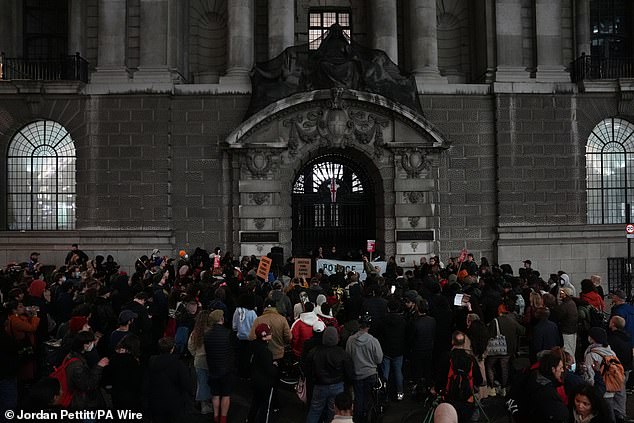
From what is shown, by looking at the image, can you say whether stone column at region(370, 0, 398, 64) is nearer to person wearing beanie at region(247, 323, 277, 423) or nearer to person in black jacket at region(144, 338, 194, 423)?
person wearing beanie at region(247, 323, 277, 423)

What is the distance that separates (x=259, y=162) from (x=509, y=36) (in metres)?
12.5

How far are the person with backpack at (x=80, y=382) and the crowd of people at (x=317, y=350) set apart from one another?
19 mm

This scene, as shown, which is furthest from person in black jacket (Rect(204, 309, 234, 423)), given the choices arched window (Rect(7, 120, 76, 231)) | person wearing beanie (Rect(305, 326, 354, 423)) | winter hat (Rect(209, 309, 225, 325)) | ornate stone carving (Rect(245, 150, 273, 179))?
arched window (Rect(7, 120, 76, 231))

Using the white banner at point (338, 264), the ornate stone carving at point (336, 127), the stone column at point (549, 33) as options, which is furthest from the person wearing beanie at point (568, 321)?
the stone column at point (549, 33)

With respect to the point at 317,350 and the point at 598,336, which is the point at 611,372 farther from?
the point at 317,350

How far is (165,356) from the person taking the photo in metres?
8.73

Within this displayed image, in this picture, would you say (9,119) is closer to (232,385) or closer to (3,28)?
(3,28)

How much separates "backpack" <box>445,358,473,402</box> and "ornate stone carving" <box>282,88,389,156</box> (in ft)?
60.1

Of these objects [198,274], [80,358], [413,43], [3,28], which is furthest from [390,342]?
[3,28]

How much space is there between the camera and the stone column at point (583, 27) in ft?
93.7

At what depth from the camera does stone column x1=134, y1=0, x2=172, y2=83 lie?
26.8 m

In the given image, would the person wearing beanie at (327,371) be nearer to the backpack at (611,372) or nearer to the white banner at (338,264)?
the backpack at (611,372)

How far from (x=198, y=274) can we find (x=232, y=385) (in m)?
8.37

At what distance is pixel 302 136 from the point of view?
85.6 ft
